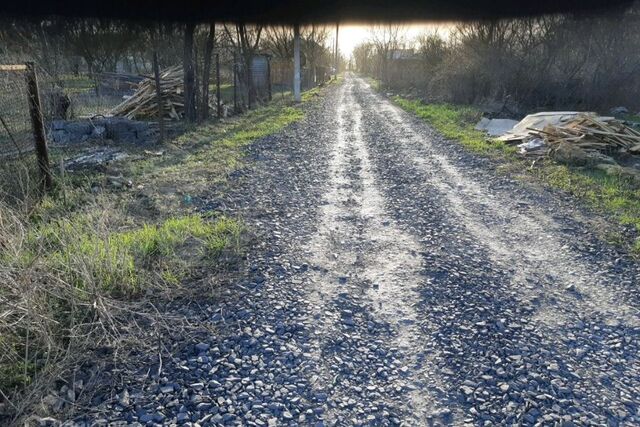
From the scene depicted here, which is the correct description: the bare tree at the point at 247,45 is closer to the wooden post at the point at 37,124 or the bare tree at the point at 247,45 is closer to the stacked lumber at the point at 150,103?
the stacked lumber at the point at 150,103

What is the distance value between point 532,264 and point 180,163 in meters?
6.59

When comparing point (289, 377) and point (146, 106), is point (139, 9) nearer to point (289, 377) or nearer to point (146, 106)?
point (146, 106)

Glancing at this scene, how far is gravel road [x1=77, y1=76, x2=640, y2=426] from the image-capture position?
2.47m

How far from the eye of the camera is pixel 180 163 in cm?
820

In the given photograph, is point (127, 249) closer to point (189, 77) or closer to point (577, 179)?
point (577, 179)

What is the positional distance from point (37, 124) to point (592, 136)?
10444mm

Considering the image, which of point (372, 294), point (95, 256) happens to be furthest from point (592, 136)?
point (95, 256)

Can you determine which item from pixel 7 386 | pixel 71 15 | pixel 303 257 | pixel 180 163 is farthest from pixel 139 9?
pixel 7 386

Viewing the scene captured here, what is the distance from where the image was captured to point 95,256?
3422 mm

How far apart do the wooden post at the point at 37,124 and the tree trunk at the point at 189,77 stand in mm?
7540

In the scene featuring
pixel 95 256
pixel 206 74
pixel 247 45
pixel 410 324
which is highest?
pixel 247 45

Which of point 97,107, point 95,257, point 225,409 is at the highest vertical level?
point 97,107

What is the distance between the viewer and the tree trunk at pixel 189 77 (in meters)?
12.4

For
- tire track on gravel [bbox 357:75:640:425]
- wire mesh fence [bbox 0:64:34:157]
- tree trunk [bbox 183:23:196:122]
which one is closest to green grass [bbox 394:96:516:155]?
tire track on gravel [bbox 357:75:640:425]
